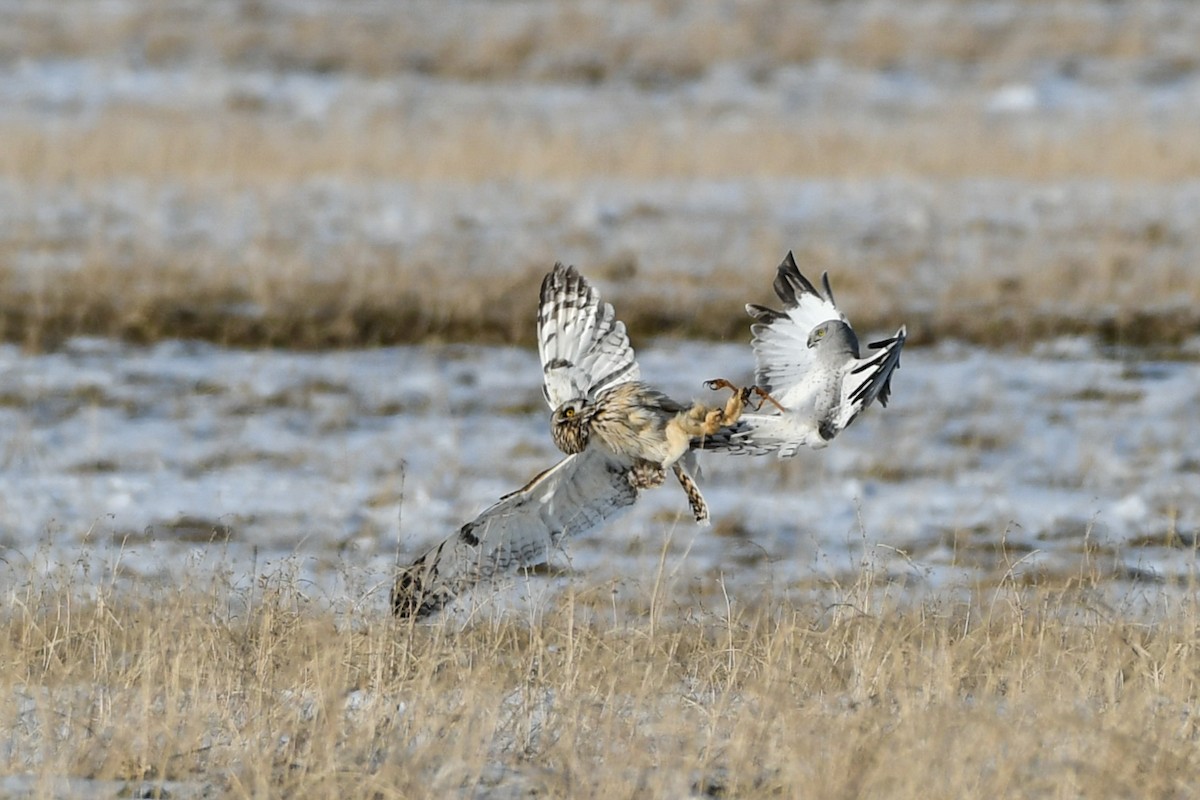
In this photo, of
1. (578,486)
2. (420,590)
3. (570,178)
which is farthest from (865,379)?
(570,178)

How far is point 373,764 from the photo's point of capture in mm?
4801

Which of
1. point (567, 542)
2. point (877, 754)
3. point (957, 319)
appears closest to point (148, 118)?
point (957, 319)

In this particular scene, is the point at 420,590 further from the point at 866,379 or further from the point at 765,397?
the point at 866,379

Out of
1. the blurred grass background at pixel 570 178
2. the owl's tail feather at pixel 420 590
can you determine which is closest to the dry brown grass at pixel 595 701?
the owl's tail feather at pixel 420 590

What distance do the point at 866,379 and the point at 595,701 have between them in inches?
49.6

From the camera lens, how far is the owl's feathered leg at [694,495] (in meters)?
5.52

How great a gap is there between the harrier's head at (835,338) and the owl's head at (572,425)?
777 mm

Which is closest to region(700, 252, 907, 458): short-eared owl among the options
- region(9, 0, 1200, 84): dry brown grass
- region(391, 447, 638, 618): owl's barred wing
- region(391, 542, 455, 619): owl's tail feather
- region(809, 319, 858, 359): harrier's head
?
region(809, 319, 858, 359): harrier's head

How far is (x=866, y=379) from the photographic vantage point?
5.17 meters

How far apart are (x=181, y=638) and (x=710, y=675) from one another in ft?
5.38

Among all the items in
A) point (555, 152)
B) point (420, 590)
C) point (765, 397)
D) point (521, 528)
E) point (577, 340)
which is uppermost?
point (555, 152)

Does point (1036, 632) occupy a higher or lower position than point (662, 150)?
lower

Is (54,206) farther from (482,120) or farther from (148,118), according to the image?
(482,120)

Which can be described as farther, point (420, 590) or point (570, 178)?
point (570, 178)
